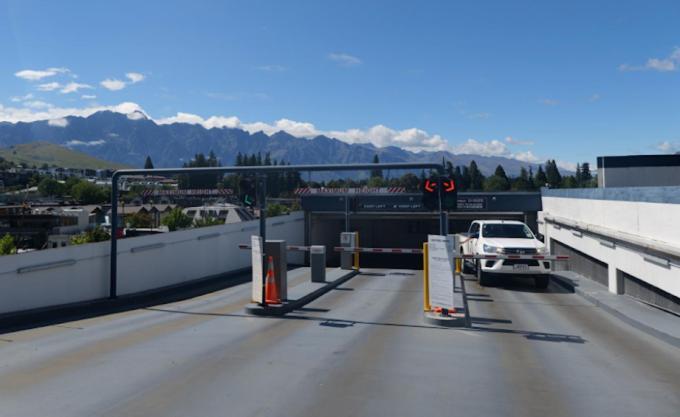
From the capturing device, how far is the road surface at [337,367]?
18.4ft

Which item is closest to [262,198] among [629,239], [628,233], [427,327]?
[427,327]

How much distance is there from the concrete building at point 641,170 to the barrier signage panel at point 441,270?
73.3ft

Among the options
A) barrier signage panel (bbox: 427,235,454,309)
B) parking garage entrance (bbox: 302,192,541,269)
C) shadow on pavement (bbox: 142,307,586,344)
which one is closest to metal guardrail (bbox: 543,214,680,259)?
shadow on pavement (bbox: 142,307,586,344)

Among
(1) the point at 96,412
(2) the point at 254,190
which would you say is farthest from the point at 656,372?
(2) the point at 254,190

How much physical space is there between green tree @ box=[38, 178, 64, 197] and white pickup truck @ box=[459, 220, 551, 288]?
9812 cm

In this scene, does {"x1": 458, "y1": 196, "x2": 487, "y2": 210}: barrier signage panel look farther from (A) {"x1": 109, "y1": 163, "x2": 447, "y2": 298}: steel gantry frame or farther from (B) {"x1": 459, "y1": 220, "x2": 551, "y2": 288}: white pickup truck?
(A) {"x1": 109, "y1": 163, "x2": 447, "y2": 298}: steel gantry frame

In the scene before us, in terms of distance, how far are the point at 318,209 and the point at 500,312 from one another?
20161 mm

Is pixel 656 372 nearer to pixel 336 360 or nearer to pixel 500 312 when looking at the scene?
pixel 336 360

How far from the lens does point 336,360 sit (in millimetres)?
7504

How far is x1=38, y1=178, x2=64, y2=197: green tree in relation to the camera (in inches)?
3865

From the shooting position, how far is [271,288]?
11.9m

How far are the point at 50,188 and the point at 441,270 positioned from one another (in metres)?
111

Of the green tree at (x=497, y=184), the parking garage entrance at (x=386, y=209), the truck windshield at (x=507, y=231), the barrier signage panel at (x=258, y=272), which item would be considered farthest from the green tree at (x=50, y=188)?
the barrier signage panel at (x=258, y=272)

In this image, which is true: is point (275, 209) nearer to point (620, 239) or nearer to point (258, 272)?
point (258, 272)
